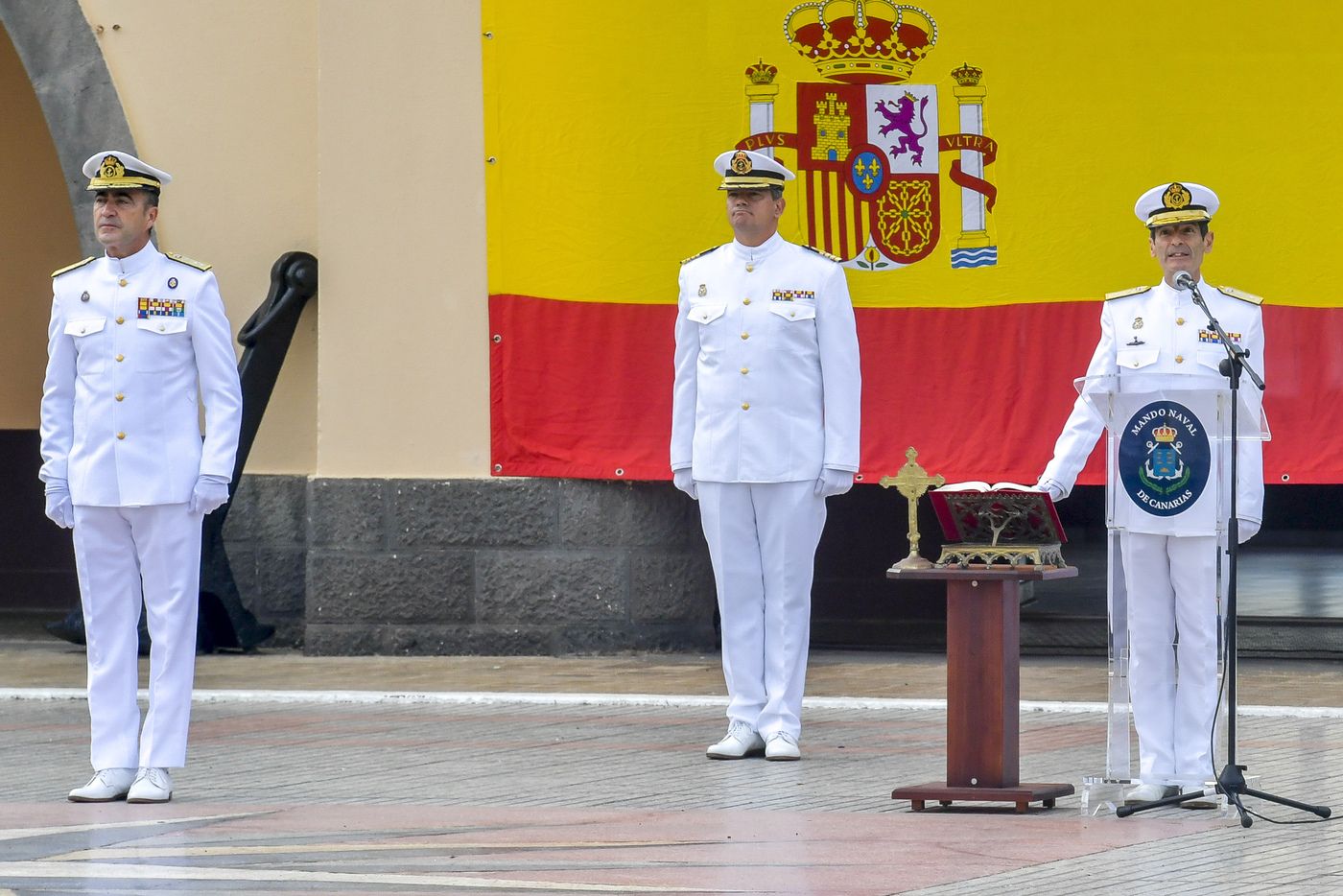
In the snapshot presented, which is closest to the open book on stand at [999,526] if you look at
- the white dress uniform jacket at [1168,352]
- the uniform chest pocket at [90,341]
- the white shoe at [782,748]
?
the white dress uniform jacket at [1168,352]

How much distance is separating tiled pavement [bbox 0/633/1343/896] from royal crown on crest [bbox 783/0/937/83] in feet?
9.04

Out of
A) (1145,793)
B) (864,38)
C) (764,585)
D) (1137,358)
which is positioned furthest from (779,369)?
(864,38)

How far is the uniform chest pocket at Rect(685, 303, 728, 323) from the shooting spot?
790 cm

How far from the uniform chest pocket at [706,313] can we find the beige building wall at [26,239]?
21.8 feet

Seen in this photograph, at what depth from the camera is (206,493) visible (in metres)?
6.78

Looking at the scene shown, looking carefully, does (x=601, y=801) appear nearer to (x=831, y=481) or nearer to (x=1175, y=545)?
(x=831, y=481)

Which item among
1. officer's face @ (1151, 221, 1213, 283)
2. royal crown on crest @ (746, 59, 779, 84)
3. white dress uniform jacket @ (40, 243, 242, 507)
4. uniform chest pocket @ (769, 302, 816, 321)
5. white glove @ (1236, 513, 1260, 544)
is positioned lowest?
white glove @ (1236, 513, 1260, 544)

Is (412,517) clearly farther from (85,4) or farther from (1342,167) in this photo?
(1342,167)

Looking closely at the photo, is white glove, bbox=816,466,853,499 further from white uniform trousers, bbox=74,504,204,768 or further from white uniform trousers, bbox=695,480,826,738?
white uniform trousers, bbox=74,504,204,768

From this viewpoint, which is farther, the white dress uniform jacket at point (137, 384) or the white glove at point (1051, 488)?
the white dress uniform jacket at point (137, 384)

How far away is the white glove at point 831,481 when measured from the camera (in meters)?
7.82

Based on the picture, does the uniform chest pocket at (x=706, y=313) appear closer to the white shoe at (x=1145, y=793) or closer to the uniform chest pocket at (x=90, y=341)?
the uniform chest pocket at (x=90, y=341)

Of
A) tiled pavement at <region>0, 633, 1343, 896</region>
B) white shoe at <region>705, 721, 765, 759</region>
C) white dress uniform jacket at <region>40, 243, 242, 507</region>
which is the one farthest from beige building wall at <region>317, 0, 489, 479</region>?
white dress uniform jacket at <region>40, 243, 242, 507</region>

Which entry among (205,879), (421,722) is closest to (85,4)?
(421,722)
